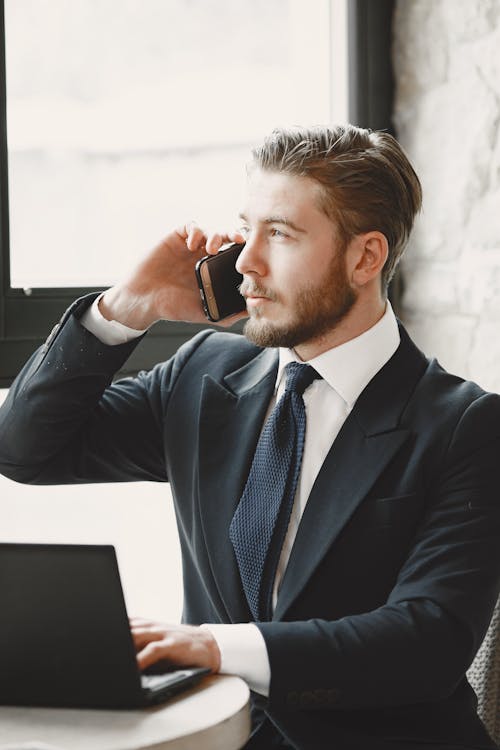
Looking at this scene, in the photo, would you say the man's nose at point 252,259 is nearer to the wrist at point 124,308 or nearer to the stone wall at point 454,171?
the wrist at point 124,308

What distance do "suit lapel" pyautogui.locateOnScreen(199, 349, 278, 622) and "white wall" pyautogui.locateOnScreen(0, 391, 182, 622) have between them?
71cm

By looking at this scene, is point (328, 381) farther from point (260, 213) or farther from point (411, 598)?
point (411, 598)

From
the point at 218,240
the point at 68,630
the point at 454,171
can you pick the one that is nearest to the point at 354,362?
the point at 218,240

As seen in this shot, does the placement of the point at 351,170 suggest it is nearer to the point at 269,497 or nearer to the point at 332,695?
the point at 269,497

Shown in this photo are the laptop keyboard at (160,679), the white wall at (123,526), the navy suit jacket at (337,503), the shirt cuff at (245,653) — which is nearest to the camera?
the laptop keyboard at (160,679)

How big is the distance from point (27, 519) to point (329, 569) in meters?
0.98

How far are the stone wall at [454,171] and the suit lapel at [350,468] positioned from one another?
2.10 ft

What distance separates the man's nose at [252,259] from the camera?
1.63 meters

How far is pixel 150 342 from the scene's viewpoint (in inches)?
91.4

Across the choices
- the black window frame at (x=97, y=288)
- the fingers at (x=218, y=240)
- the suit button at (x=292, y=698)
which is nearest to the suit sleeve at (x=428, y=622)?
the suit button at (x=292, y=698)

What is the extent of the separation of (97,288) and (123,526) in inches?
21.4

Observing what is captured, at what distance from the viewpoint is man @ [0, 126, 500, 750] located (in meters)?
1.40

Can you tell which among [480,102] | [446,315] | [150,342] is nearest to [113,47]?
[150,342]

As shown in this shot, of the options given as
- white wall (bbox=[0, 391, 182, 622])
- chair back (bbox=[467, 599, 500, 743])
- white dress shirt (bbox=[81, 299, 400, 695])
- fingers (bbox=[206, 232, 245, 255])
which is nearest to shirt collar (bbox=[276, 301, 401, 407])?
white dress shirt (bbox=[81, 299, 400, 695])
